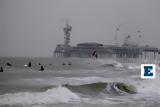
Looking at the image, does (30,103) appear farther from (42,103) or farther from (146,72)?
(146,72)

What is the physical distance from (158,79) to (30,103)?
20.4m

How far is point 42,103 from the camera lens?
2189 centimetres

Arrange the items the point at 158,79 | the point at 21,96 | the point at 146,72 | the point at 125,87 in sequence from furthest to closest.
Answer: the point at 158,79
the point at 125,87
the point at 146,72
the point at 21,96

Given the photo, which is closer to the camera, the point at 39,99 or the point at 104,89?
the point at 39,99

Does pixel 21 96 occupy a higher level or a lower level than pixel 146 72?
lower

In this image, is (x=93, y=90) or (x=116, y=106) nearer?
(x=116, y=106)

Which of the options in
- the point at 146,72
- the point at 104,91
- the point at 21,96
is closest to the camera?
the point at 21,96

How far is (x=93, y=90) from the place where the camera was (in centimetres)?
3181

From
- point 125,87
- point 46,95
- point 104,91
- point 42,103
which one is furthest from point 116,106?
point 125,87

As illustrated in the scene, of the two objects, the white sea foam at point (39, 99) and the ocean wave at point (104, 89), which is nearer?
the white sea foam at point (39, 99)

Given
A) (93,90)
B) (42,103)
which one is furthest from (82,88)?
(42,103)

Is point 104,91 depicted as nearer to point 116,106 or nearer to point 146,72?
point 146,72

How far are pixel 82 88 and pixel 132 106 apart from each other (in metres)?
11.5

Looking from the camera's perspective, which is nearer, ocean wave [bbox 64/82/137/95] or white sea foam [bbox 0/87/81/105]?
white sea foam [bbox 0/87/81/105]
